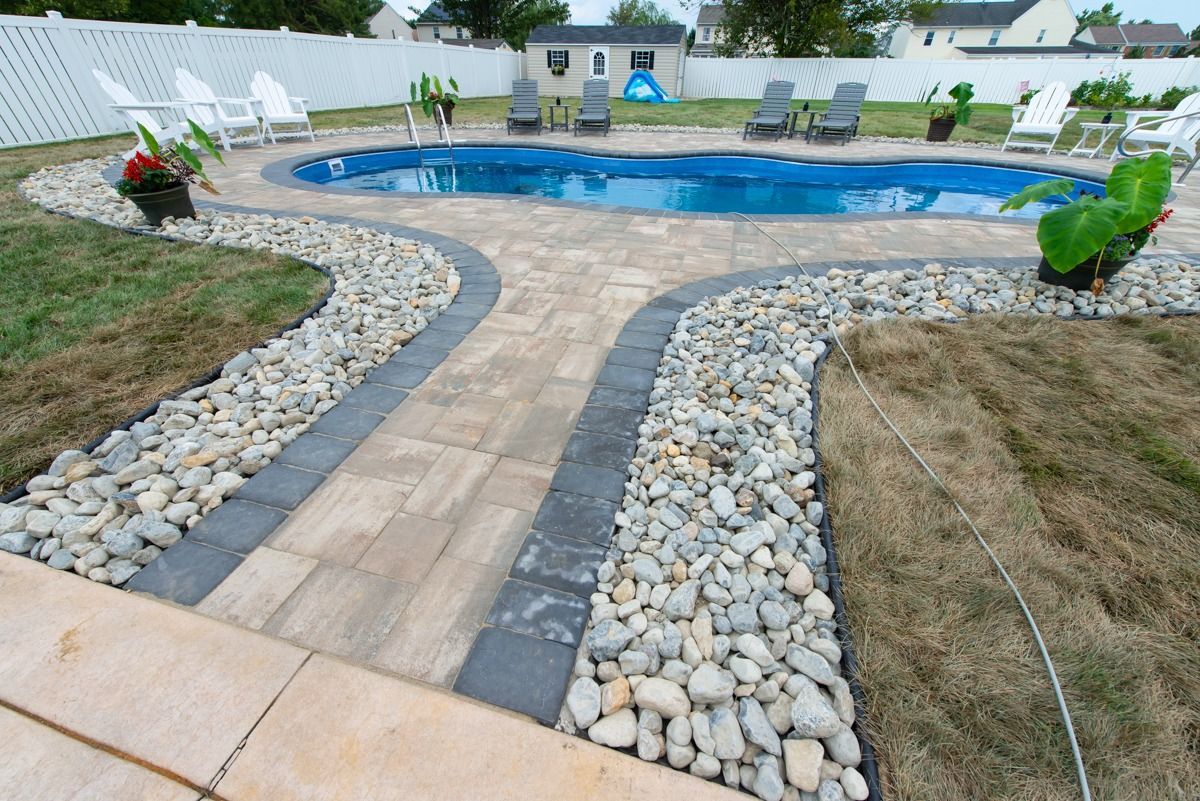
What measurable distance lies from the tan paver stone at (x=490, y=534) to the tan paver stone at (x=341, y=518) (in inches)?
11.5

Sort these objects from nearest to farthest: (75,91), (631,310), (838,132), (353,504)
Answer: (353,504) < (631,310) < (75,91) < (838,132)

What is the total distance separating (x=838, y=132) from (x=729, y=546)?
37.0 feet

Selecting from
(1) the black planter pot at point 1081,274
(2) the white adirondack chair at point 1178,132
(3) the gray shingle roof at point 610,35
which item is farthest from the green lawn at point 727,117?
(1) the black planter pot at point 1081,274

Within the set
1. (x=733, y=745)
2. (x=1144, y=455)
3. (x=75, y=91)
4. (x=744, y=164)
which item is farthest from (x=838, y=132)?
(x=75, y=91)

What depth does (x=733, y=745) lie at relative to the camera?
4.21 feet

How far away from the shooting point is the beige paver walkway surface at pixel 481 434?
158 centimetres

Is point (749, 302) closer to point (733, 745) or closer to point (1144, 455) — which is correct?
point (1144, 455)

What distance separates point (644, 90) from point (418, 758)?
2063cm

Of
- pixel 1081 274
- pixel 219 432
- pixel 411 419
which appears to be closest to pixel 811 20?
pixel 1081 274

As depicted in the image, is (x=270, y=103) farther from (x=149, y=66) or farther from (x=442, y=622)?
(x=442, y=622)

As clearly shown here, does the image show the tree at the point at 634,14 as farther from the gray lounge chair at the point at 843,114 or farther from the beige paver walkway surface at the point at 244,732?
the beige paver walkway surface at the point at 244,732

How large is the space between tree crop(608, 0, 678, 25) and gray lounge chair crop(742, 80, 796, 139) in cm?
4526

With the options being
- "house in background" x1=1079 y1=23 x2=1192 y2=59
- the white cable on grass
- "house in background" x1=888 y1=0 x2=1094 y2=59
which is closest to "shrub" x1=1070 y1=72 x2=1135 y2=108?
the white cable on grass

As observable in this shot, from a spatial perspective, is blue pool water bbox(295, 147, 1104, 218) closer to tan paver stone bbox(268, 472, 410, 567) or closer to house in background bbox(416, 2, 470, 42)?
tan paver stone bbox(268, 472, 410, 567)
